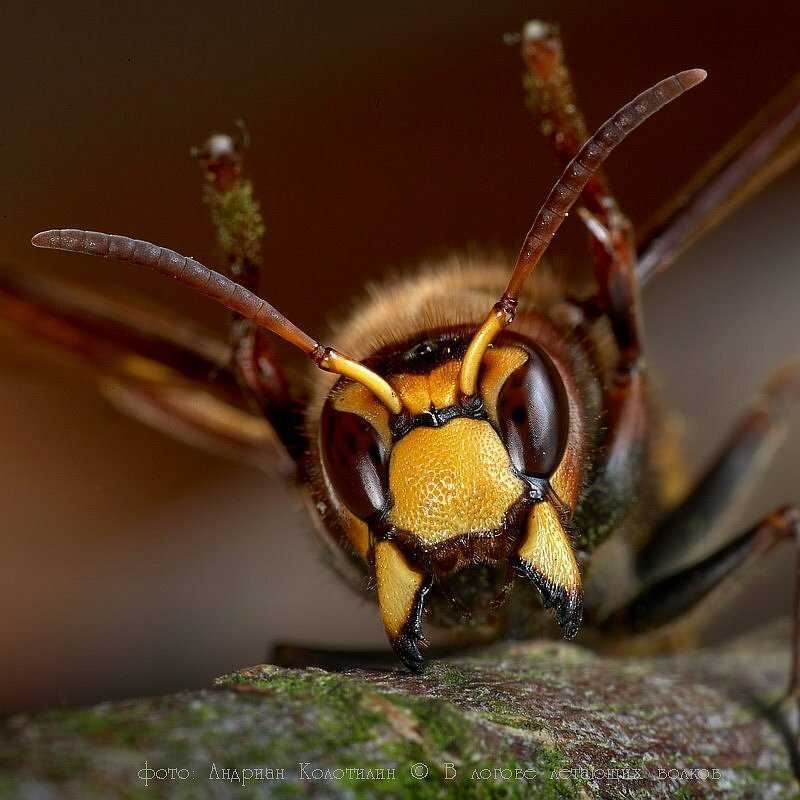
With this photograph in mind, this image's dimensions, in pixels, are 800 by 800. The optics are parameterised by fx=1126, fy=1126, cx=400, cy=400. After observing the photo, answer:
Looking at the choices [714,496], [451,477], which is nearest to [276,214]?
[451,477]

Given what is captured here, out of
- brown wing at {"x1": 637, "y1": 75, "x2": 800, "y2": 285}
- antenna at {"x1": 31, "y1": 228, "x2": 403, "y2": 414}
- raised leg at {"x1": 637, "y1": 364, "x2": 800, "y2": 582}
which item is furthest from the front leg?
antenna at {"x1": 31, "y1": 228, "x2": 403, "y2": 414}

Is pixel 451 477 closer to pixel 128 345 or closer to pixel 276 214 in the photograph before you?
pixel 276 214

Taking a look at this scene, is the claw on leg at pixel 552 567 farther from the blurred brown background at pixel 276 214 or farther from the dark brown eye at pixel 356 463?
the blurred brown background at pixel 276 214

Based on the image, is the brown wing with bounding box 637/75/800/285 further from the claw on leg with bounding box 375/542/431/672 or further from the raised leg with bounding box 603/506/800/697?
the claw on leg with bounding box 375/542/431/672

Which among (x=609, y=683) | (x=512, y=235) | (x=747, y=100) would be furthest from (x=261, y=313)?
(x=747, y=100)

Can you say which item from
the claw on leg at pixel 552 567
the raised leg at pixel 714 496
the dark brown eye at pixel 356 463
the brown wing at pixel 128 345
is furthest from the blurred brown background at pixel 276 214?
the raised leg at pixel 714 496
